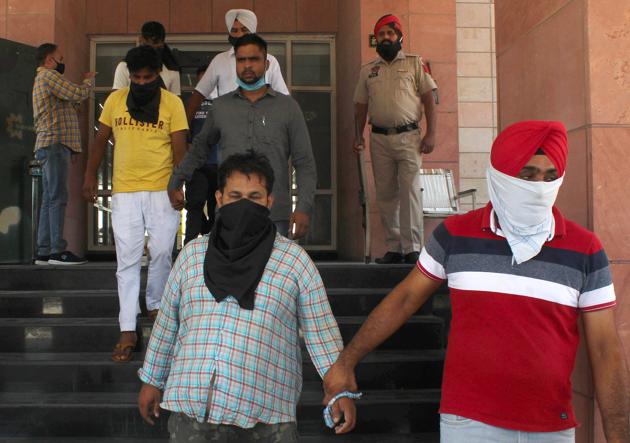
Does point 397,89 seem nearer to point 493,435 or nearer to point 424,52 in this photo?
point 424,52

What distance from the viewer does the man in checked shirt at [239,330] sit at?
2.23m

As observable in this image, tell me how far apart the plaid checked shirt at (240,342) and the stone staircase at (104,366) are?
6.08 ft

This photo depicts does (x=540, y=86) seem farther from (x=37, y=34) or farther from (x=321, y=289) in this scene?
(x=37, y=34)

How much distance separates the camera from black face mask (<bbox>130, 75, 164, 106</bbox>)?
4.54 metres

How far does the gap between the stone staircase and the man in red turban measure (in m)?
2.16

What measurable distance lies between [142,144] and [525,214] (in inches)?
121

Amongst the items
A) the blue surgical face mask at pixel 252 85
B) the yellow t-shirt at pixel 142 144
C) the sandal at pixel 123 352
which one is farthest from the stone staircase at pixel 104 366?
the blue surgical face mask at pixel 252 85

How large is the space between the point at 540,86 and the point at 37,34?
6488mm

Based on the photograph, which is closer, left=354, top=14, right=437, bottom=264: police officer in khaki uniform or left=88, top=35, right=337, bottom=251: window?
left=354, top=14, right=437, bottom=264: police officer in khaki uniform

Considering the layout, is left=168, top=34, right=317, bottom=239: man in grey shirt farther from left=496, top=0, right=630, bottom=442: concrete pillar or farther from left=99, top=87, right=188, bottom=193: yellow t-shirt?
left=496, top=0, right=630, bottom=442: concrete pillar

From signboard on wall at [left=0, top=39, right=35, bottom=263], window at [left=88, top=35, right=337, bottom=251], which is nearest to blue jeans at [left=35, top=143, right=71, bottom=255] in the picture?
signboard on wall at [left=0, top=39, right=35, bottom=263]

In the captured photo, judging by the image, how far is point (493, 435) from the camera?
2.03 meters

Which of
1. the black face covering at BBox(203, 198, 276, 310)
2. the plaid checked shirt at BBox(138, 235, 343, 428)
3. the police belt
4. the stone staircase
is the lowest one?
the stone staircase

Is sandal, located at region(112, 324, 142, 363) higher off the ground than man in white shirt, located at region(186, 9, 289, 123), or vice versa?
man in white shirt, located at region(186, 9, 289, 123)
